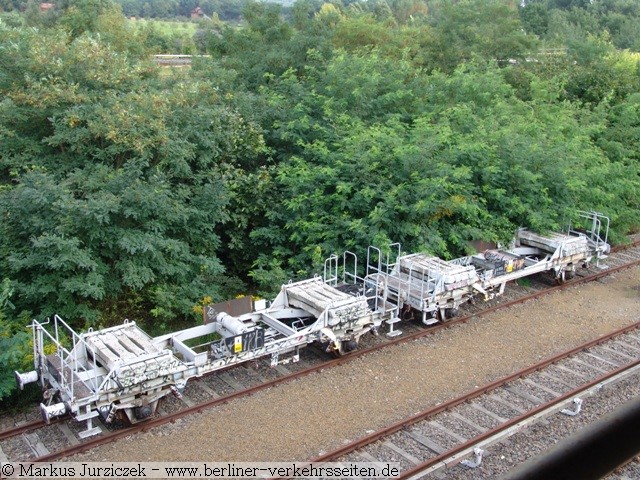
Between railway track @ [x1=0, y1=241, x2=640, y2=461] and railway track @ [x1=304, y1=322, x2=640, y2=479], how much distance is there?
2.57 metres

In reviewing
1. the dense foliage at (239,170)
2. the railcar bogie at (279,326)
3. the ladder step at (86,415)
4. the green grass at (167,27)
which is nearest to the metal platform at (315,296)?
the railcar bogie at (279,326)

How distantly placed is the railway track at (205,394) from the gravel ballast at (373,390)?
0.57 ft

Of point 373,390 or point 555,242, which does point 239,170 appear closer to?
point 373,390

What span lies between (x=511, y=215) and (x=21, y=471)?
13827 mm

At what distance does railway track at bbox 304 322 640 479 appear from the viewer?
9.70 meters

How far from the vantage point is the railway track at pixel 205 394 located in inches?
385

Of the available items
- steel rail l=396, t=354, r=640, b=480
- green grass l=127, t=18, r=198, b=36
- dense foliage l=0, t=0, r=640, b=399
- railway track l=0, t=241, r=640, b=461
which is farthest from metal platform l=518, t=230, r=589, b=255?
green grass l=127, t=18, r=198, b=36

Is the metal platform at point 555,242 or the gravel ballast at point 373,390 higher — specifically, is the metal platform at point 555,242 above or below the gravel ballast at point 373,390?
above

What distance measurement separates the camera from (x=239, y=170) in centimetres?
1725

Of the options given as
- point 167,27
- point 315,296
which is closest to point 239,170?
point 315,296

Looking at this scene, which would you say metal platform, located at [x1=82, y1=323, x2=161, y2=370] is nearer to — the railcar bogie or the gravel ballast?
the railcar bogie

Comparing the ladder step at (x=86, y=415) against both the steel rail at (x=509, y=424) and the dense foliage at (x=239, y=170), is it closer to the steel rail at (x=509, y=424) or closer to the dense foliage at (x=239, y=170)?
the dense foliage at (x=239, y=170)

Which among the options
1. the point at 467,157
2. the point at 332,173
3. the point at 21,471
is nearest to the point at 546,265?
the point at 467,157

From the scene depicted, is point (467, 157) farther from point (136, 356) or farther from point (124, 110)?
point (136, 356)
